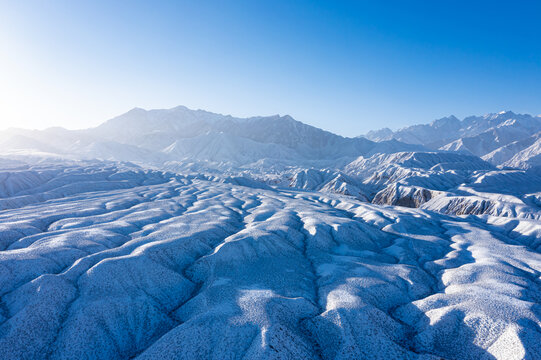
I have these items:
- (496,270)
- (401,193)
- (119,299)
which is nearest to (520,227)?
(496,270)

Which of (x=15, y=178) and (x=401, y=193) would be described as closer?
(x=15, y=178)

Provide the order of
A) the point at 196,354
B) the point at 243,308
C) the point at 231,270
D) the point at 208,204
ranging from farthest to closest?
the point at 208,204
the point at 231,270
the point at 243,308
the point at 196,354

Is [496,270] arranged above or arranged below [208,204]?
above

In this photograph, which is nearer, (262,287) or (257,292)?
(257,292)

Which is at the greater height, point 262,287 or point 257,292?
point 257,292

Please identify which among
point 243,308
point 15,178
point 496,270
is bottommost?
point 15,178

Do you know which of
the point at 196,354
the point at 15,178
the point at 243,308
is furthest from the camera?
the point at 15,178

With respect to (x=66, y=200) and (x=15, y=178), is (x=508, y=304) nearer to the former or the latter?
(x=66, y=200)
